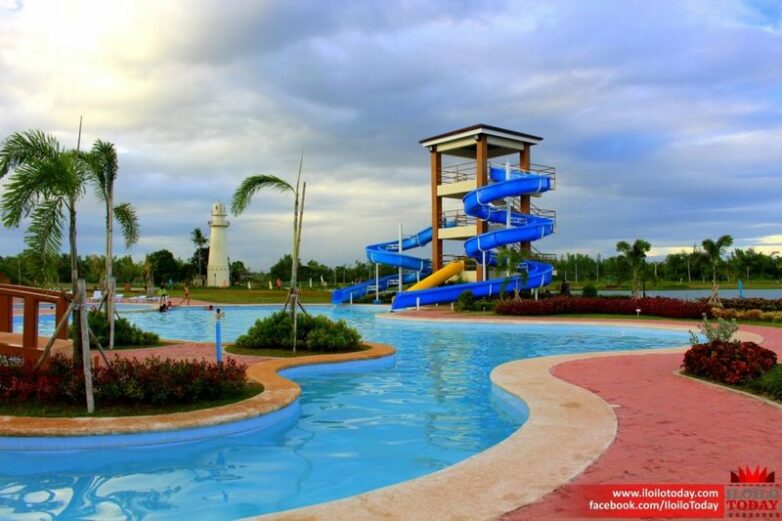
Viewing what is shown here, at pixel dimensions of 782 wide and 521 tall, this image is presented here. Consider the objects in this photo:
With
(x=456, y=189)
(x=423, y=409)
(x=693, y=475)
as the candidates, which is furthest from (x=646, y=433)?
(x=456, y=189)

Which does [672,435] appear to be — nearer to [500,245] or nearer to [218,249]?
[500,245]

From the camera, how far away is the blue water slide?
3688 centimetres

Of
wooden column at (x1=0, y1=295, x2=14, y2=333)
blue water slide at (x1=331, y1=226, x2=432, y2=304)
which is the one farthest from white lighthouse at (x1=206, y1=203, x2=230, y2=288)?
wooden column at (x1=0, y1=295, x2=14, y2=333)

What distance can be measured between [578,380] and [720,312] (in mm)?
14527

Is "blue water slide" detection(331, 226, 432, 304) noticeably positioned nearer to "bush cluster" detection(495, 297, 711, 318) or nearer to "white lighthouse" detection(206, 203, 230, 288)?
"bush cluster" detection(495, 297, 711, 318)

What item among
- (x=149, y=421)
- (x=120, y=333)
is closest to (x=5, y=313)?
(x=120, y=333)

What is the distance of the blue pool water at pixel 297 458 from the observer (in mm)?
5391

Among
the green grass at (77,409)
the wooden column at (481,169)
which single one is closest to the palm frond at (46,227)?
the green grass at (77,409)

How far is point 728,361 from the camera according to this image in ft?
30.3

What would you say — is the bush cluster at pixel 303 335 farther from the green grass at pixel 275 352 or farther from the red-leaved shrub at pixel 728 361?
the red-leaved shrub at pixel 728 361

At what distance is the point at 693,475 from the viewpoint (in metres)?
4.87

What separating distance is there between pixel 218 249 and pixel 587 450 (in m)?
64.4

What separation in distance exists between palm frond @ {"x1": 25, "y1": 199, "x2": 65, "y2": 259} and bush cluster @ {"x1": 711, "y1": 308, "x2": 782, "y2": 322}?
2075cm

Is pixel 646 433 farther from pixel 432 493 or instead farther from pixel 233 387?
pixel 233 387
